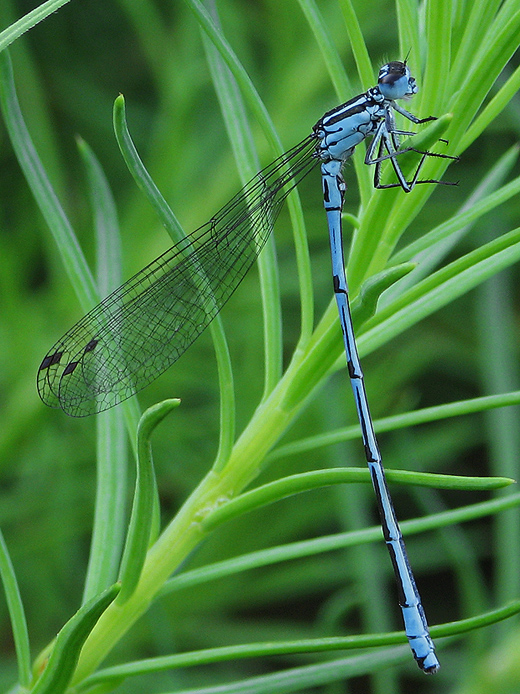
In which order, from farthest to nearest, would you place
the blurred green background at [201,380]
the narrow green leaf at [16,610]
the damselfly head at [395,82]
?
the blurred green background at [201,380] < the damselfly head at [395,82] < the narrow green leaf at [16,610]

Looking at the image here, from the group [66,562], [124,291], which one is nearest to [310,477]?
[124,291]

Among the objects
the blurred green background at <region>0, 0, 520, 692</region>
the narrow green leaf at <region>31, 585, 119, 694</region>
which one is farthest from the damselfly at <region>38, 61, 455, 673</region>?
the blurred green background at <region>0, 0, 520, 692</region>

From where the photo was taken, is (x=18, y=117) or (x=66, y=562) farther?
(x=66, y=562)

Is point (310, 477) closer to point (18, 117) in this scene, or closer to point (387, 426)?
point (387, 426)

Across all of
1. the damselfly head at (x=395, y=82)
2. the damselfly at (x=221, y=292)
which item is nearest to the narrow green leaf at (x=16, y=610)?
the damselfly at (x=221, y=292)

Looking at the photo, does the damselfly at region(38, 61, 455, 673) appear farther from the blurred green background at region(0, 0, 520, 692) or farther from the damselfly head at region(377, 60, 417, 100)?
the blurred green background at region(0, 0, 520, 692)

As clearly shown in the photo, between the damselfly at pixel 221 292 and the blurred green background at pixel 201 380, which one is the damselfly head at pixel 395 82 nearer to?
the damselfly at pixel 221 292

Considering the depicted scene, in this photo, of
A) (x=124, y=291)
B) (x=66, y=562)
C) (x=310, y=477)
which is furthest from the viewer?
(x=66, y=562)
